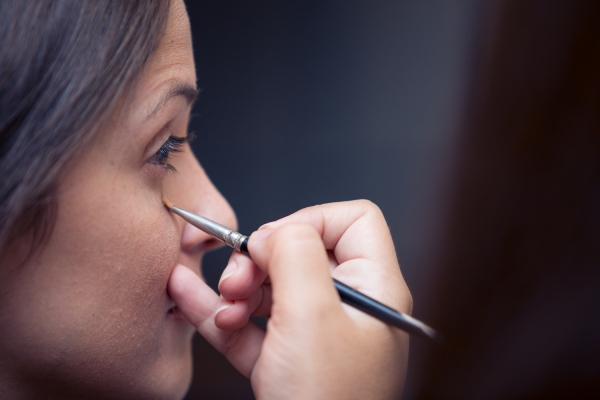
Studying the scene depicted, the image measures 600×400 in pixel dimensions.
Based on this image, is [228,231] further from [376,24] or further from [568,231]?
[376,24]

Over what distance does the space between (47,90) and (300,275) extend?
0.33 m

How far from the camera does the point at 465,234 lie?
394mm

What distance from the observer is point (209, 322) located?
2.10 feet

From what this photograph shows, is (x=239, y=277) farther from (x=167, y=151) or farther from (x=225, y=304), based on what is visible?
(x=167, y=151)

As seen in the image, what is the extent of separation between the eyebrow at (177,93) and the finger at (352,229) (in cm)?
21

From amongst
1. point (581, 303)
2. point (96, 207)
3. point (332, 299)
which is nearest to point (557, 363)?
point (581, 303)

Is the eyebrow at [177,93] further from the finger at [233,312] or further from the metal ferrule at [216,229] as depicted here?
the finger at [233,312]

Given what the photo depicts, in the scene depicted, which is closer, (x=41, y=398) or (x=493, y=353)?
(x=493, y=353)

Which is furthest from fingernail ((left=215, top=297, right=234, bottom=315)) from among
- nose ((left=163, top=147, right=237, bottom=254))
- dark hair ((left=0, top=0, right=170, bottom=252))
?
dark hair ((left=0, top=0, right=170, bottom=252))

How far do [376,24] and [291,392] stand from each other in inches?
26.1

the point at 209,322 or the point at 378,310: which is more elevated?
the point at 378,310

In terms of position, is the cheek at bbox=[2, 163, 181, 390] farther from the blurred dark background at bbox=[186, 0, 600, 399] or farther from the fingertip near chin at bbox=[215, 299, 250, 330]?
the blurred dark background at bbox=[186, 0, 600, 399]

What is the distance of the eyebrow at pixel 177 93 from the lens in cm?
53

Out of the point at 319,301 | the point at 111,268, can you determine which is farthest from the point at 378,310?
the point at 111,268
